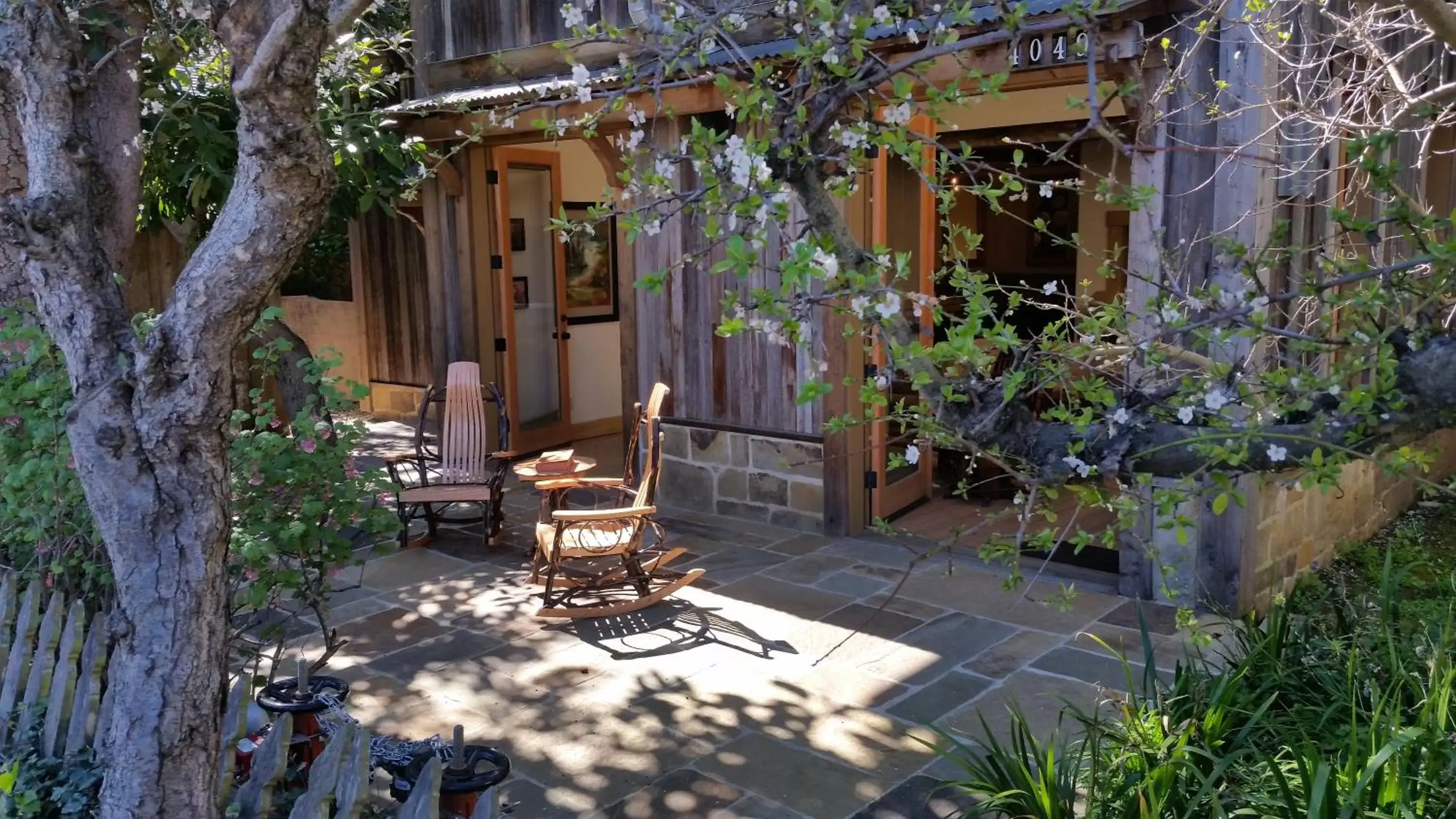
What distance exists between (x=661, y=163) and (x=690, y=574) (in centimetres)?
345

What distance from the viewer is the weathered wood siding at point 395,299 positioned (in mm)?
10258

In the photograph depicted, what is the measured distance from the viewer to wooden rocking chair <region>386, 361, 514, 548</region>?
260 inches

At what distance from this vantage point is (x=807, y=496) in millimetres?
6914

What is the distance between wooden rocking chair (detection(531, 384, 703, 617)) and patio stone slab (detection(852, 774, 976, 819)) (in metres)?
2.06

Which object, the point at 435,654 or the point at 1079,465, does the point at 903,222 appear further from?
the point at 1079,465

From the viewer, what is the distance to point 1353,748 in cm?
284

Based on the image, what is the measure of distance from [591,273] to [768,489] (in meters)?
3.69

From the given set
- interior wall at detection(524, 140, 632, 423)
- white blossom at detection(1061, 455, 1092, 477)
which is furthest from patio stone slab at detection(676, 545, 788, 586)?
white blossom at detection(1061, 455, 1092, 477)

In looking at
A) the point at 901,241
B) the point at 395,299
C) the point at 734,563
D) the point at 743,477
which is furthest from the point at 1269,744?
the point at 395,299

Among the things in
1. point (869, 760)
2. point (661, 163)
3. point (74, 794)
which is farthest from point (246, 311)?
point (869, 760)

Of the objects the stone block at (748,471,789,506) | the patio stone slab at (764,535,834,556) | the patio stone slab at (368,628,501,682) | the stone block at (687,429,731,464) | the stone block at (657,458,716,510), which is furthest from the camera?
the stone block at (657,458,716,510)

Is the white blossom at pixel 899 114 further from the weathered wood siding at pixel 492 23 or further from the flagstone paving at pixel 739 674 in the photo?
the weathered wood siding at pixel 492 23

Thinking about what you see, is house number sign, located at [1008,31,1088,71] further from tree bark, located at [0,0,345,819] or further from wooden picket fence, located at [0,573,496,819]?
wooden picket fence, located at [0,573,496,819]

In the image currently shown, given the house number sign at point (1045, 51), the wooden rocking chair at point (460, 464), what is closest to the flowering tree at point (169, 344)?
the house number sign at point (1045, 51)
